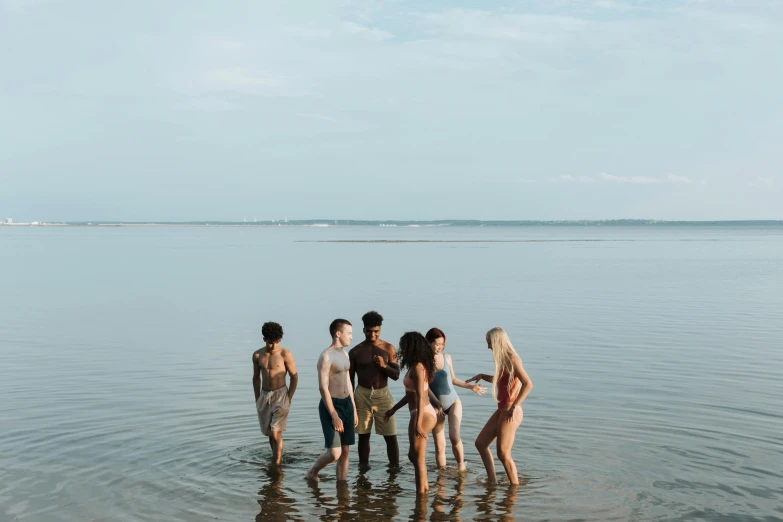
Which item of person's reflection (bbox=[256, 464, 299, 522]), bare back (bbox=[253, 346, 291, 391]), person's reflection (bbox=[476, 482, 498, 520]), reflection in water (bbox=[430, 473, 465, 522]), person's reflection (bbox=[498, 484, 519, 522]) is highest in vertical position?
bare back (bbox=[253, 346, 291, 391])

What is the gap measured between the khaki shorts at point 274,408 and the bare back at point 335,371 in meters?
0.99

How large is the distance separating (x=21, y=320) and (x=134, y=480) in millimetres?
19410

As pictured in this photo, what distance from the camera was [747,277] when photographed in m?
49.4

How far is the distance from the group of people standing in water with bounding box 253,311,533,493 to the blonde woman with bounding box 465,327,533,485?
11mm

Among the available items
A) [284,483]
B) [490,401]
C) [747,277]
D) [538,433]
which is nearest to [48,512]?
[284,483]

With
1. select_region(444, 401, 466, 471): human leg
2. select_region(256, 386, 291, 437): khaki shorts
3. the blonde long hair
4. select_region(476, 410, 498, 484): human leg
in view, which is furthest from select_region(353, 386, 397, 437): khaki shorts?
the blonde long hair

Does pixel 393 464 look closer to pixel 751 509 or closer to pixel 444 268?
pixel 751 509

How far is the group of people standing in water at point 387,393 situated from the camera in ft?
33.0

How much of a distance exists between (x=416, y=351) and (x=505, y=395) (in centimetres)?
128

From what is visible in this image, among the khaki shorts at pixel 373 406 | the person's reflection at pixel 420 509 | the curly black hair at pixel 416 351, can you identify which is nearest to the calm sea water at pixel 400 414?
the person's reflection at pixel 420 509

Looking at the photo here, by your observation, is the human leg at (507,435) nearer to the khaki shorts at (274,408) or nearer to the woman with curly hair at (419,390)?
the woman with curly hair at (419,390)

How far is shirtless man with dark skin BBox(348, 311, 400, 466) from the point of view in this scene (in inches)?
428

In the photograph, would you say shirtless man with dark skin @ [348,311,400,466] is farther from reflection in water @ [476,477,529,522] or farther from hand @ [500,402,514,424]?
reflection in water @ [476,477,529,522]

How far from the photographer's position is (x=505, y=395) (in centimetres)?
1030
